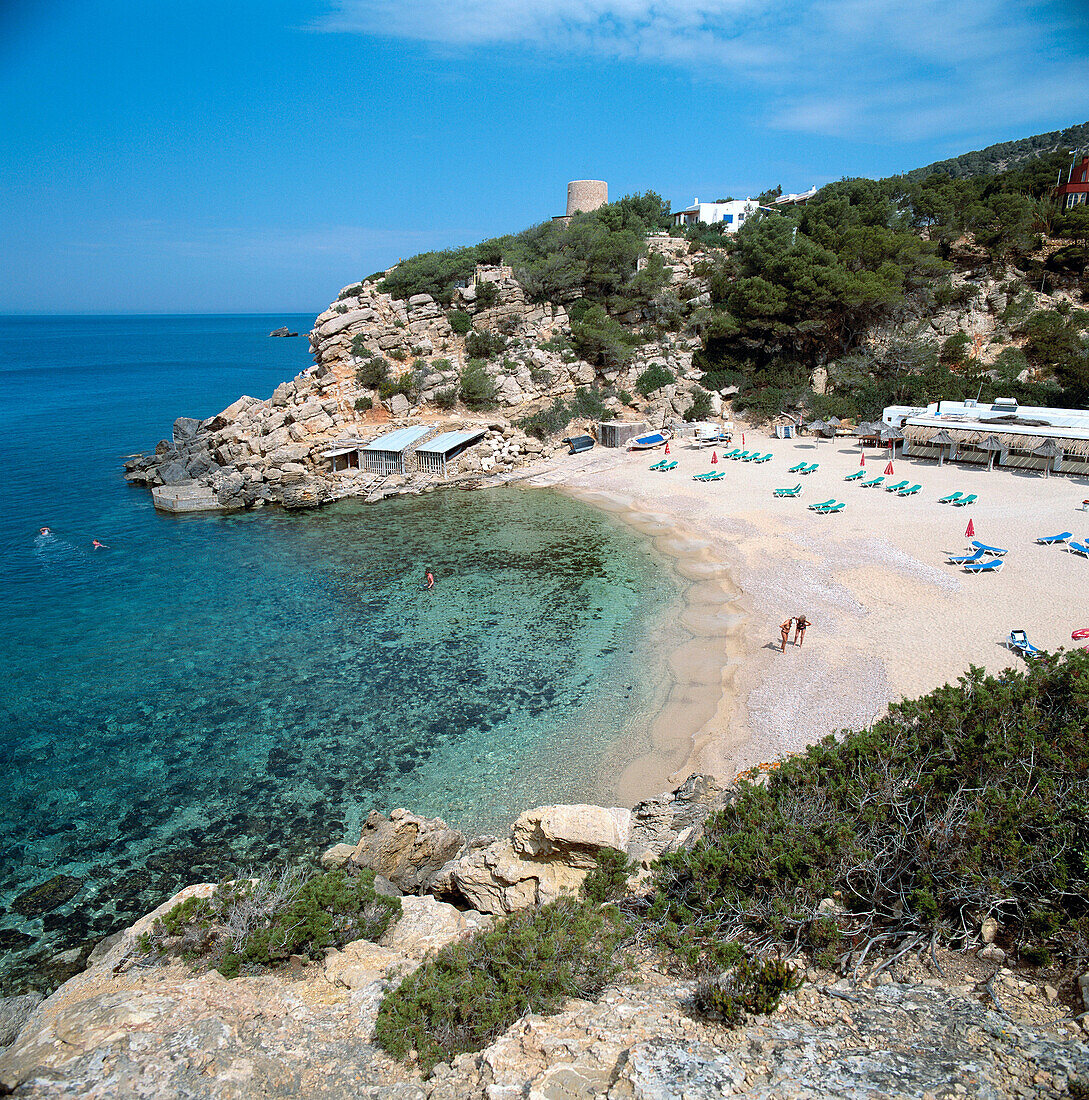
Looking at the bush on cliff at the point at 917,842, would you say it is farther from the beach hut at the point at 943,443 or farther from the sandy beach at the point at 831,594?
the beach hut at the point at 943,443

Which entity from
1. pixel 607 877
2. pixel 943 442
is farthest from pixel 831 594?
pixel 943 442

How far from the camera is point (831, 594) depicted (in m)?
17.5

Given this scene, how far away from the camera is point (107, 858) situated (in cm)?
1021

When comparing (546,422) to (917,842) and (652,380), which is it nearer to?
(652,380)

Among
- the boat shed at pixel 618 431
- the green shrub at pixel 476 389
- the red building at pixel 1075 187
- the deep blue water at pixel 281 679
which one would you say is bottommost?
the deep blue water at pixel 281 679

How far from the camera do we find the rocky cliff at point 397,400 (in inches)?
1193

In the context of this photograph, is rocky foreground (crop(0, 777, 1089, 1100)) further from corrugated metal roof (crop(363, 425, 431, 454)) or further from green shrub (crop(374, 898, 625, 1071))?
corrugated metal roof (crop(363, 425, 431, 454))

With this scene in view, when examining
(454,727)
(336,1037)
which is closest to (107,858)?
(454,727)

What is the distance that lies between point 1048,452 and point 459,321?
Answer: 3041cm

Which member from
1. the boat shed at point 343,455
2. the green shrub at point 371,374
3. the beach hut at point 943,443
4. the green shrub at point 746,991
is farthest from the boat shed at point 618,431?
the green shrub at point 746,991

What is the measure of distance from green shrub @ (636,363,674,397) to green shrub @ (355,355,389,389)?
15.1 meters

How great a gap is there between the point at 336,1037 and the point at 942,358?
42.1m

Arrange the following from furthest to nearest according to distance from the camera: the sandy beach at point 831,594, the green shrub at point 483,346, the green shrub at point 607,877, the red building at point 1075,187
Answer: the green shrub at point 483,346 < the red building at point 1075,187 < the sandy beach at point 831,594 < the green shrub at point 607,877

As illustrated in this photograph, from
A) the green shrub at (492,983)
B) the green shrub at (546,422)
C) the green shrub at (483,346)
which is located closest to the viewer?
the green shrub at (492,983)
